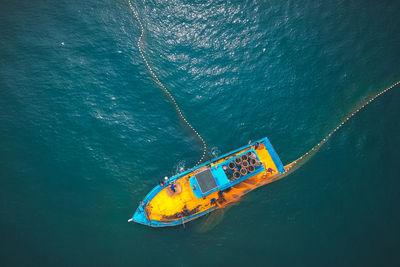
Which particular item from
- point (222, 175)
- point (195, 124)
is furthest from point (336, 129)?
point (195, 124)

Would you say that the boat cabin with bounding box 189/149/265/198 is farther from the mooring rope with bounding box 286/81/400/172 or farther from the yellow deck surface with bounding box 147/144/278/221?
the mooring rope with bounding box 286/81/400/172

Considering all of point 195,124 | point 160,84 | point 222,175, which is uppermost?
point 160,84

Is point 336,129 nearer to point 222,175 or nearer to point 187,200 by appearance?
point 222,175

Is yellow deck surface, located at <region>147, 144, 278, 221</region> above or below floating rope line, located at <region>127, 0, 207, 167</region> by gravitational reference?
below

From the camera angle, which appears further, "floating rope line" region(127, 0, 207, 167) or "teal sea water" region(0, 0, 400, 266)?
"floating rope line" region(127, 0, 207, 167)

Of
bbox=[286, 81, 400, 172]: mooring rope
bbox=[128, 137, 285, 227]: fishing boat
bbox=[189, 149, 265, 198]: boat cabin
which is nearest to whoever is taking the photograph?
bbox=[189, 149, 265, 198]: boat cabin

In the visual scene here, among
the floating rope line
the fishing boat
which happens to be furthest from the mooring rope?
the floating rope line

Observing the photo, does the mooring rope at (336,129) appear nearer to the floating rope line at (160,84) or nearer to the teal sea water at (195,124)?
the teal sea water at (195,124)
